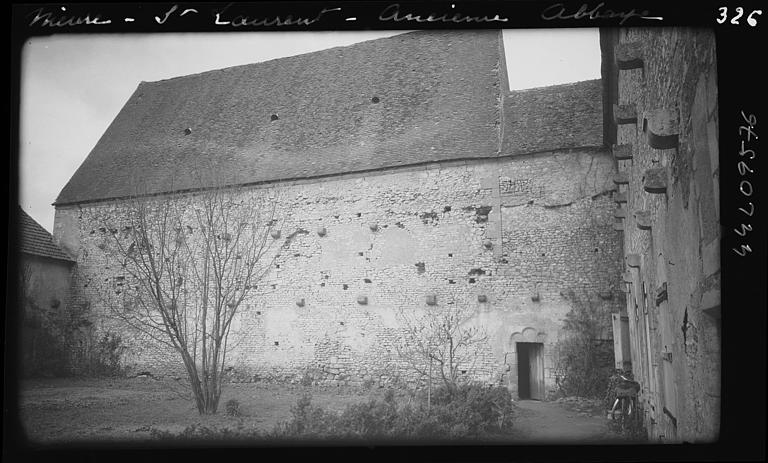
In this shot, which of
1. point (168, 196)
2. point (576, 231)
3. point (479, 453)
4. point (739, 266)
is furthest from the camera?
point (576, 231)

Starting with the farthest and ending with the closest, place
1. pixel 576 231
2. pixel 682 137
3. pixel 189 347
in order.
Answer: pixel 576 231 → pixel 189 347 → pixel 682 137

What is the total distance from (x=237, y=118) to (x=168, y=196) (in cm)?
225

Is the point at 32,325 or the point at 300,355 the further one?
the point at 300,355

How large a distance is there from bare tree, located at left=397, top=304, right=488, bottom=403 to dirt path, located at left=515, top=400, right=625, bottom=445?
1188mm

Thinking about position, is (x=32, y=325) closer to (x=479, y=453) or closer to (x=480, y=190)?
(x=479, y=453)

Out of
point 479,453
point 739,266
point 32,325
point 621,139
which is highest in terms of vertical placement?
point 621,139

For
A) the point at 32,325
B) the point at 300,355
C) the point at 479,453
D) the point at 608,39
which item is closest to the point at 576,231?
the point at 608,39

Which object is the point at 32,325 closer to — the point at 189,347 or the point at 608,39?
the point at 189,347

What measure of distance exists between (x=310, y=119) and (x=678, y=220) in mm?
8765

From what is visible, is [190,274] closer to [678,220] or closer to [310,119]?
[310,119]

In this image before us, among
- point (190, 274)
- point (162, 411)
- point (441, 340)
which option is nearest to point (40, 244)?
point (190, 274)

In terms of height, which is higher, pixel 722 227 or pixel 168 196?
pixel 168 196

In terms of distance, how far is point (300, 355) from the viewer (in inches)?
421

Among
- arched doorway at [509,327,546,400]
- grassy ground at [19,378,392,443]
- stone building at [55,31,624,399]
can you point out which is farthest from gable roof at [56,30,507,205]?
grassy ground at [19,378,392,443]
